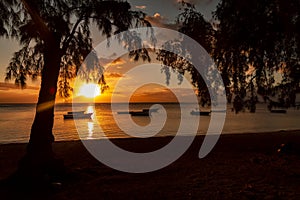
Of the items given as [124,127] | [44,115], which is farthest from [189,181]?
[124,127]

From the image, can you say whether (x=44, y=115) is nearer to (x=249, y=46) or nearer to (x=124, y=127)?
(x=249, y=46)

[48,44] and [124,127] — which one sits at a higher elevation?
[48,44]

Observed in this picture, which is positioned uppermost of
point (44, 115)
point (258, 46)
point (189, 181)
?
point (258, 46)

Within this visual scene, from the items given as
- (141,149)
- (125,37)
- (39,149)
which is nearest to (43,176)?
(39,149)

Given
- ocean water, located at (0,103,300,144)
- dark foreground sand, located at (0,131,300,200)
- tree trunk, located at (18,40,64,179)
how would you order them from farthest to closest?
ocean water, located at (0,103,300,144), tree trunk, located at (18,40,64,179), dark foreground sand, located at (0,131,300,200)

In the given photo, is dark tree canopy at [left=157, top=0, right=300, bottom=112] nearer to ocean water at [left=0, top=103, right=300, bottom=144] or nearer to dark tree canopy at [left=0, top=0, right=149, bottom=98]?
dark tree canopy at [left=0, top=0, right=149, bottom=98]

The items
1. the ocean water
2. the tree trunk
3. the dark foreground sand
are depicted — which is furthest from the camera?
the ocean water

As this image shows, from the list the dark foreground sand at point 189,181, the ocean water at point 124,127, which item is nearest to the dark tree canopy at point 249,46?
the dark foreground sand at point 189,181

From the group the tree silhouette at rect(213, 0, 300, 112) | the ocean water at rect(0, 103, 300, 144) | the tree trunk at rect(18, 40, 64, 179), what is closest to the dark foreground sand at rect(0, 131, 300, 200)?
the tree trunk at rect(18, 40, 64, 179)

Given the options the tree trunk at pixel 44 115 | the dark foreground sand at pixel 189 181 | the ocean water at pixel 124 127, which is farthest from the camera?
the ocean water at pixel 124 127

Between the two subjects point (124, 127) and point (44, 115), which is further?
point (124, 127)

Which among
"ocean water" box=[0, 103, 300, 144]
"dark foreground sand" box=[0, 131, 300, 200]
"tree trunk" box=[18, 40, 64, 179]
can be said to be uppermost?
"tree trunk" box=[18, 40, 64, 179]

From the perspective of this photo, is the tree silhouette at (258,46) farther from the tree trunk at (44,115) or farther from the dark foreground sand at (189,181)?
the tree trunk at (44,115)

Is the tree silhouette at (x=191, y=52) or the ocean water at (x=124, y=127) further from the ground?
the tree silhouette at (x=191, y=52)
